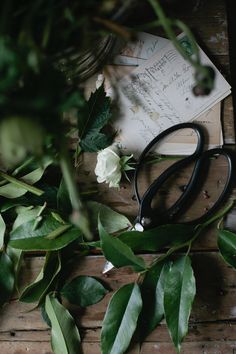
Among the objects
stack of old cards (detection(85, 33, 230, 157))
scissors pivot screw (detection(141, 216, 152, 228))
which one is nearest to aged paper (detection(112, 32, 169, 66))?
stack of old cards (detection(85, 33, 230, 157))

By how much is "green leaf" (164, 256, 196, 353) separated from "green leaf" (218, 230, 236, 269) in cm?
5

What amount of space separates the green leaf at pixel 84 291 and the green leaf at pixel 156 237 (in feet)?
0.21

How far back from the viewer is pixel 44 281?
73 centimetres

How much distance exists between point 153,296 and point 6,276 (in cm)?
19

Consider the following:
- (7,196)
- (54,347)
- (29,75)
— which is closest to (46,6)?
(29,75)

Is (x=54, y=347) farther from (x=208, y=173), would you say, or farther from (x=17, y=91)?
(x=17, y=91)

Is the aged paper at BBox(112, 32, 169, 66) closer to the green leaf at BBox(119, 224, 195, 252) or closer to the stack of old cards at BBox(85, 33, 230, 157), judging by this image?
the stack of old cards at BBox(85, 33, 230, 157)

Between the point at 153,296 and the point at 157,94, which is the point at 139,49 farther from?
the point at 153,296

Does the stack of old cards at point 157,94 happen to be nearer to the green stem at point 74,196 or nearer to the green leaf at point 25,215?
the green leaf at point 25,215

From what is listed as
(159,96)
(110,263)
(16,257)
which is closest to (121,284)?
(110,263)

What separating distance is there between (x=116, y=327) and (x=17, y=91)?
390 mm

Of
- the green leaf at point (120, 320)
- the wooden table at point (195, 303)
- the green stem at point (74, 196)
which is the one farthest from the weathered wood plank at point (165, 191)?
→ the green stem at point (74, 196)

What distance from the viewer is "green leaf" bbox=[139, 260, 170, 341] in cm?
71

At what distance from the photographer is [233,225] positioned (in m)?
0.75
